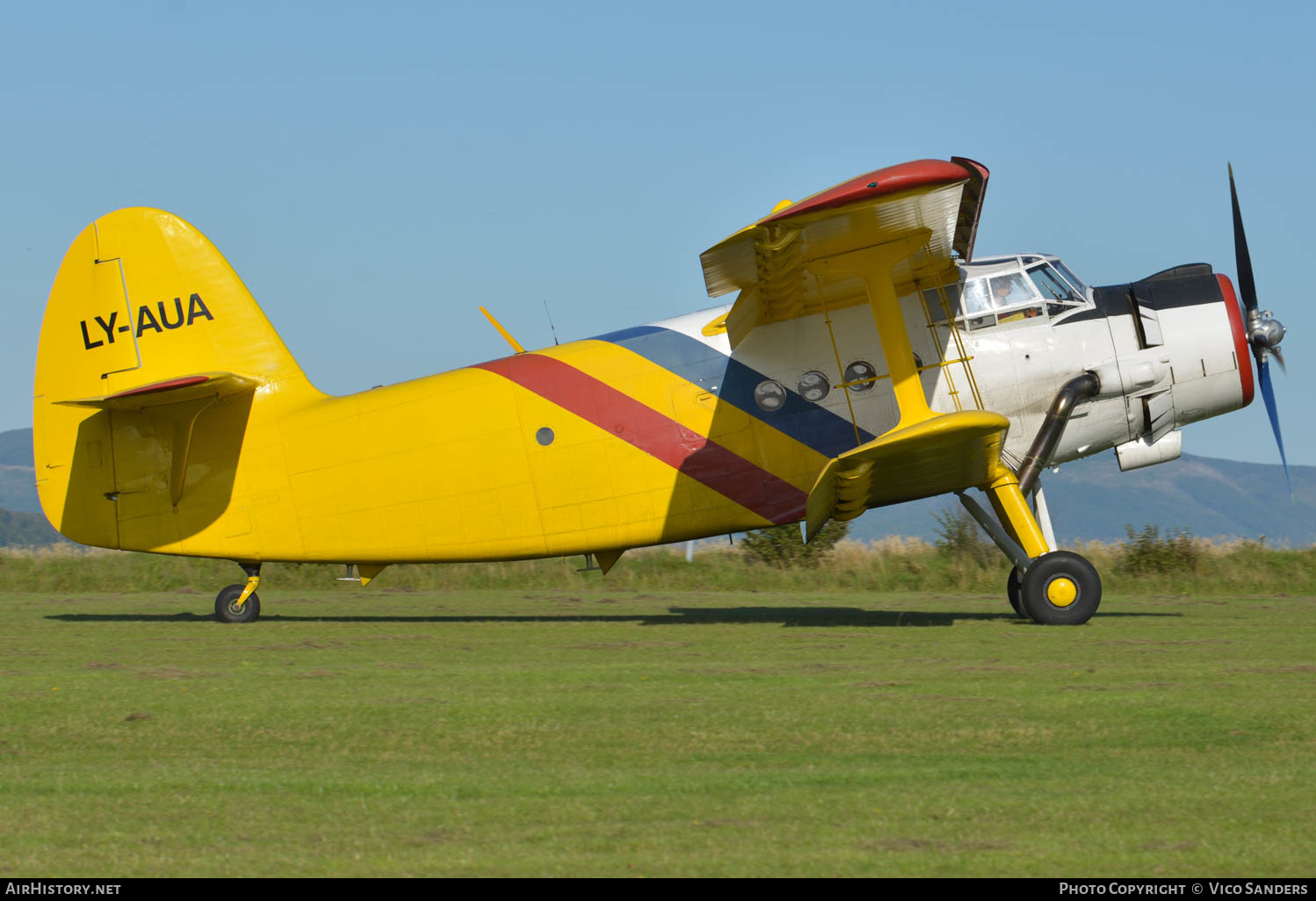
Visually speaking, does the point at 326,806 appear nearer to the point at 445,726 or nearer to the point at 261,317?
the point at 445,726

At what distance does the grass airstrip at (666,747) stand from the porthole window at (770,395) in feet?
6.52

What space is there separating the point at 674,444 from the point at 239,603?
462 centimetres

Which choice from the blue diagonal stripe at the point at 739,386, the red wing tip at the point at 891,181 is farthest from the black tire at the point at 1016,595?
the red wing tip at the point at 891,181

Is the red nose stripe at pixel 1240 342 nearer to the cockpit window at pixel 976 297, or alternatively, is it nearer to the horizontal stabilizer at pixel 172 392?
the cockpit window at pixel 976 297

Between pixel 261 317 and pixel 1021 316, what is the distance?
724cm

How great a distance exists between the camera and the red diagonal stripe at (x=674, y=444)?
1100 cm

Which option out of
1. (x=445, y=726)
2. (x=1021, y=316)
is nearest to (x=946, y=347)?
(x=1021, y=316)

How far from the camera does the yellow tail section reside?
37.9 ft

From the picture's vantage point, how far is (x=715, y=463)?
1103 centimetres

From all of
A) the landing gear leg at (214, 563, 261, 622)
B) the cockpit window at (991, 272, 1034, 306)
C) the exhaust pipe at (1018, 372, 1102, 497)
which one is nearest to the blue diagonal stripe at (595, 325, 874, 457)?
the exhaust pipe at (1018, 372, 1102, 497)

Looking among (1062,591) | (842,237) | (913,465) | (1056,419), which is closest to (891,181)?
(842,237)

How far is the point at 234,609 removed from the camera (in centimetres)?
Result: 1202

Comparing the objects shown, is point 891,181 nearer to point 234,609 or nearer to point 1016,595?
point 1016,595

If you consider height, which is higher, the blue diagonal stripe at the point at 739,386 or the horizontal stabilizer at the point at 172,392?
the horizontal stabilizer at the point at 172,392
